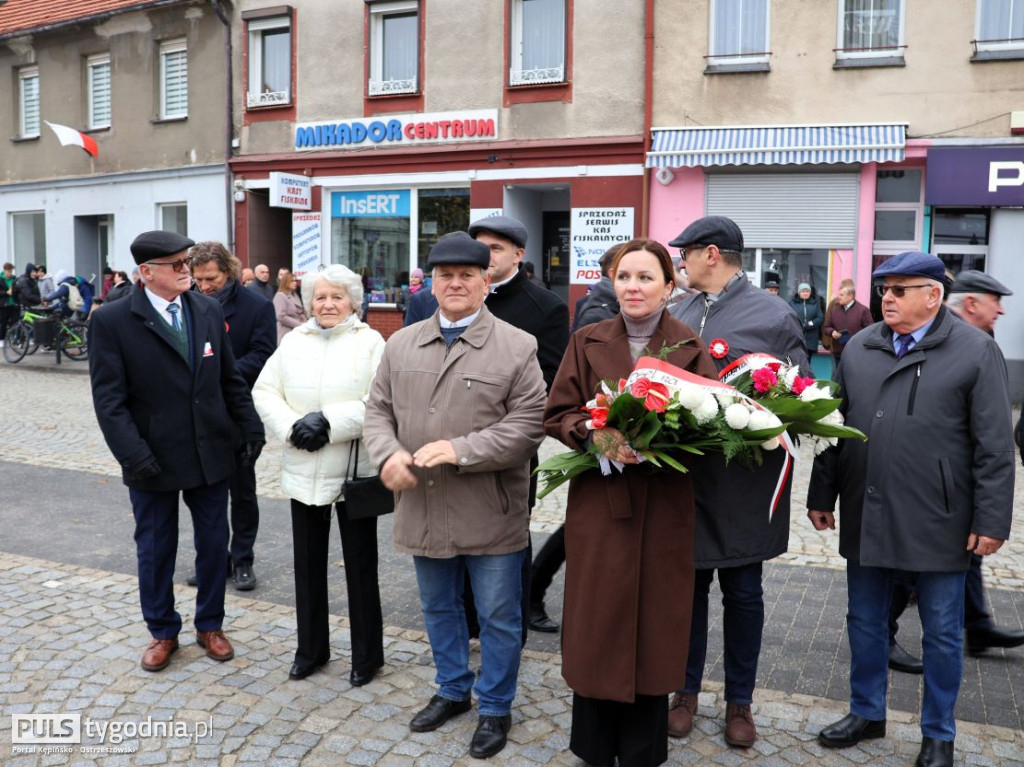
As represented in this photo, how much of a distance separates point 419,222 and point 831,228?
300 inches

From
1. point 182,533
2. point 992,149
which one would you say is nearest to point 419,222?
point 992,149

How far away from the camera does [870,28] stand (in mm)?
15312

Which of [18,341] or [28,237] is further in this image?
[28,237]

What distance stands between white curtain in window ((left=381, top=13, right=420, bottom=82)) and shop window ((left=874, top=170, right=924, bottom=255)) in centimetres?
862

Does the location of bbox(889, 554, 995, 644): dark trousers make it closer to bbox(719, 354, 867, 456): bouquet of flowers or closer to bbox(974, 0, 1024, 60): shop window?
bbox(719, 354, 867, 456): bouquet of flowers

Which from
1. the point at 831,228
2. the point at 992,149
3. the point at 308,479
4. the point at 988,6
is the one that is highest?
the point at 988,6

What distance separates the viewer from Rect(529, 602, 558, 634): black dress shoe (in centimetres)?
536

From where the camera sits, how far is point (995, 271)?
49.1ft

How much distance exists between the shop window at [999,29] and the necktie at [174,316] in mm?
13640

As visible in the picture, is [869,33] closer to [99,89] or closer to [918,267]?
[918,267]

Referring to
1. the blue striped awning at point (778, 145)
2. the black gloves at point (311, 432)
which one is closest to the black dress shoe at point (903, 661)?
the black gloves at point (311, 432)

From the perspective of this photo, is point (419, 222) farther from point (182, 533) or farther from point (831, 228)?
point (182, 533)

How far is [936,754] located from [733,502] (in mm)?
1193

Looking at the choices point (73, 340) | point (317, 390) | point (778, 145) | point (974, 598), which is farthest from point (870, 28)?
point (73, 340)
